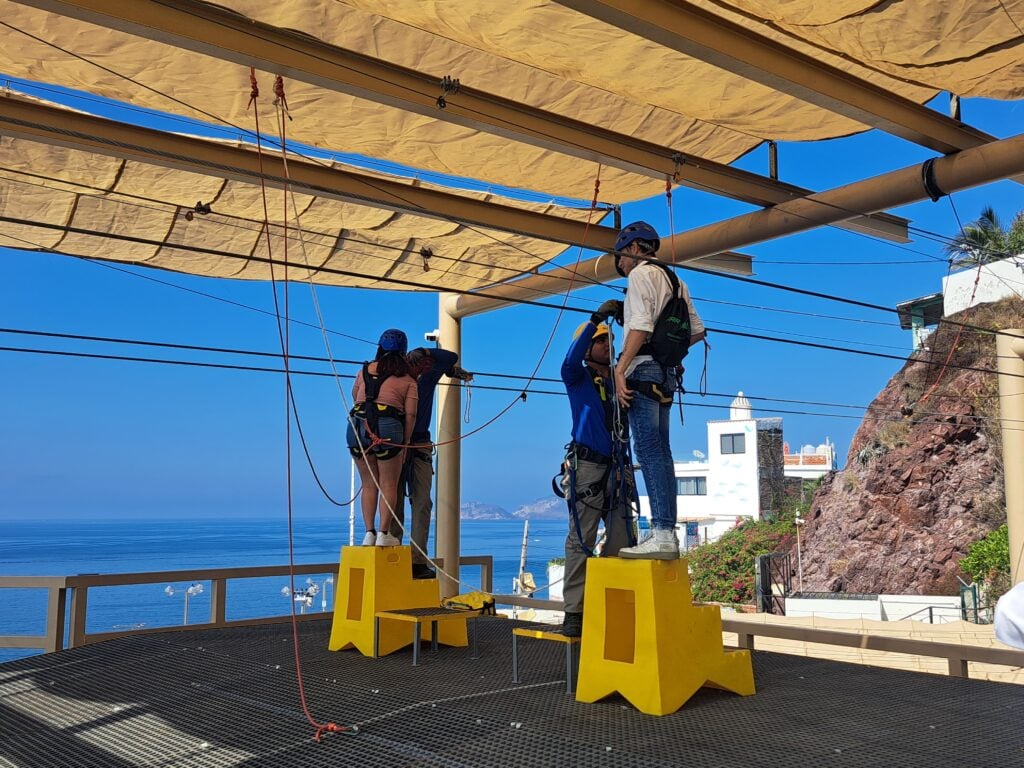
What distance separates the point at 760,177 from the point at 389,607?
4162 millimetres

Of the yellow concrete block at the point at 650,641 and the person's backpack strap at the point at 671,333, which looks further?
the person's backpack strap at the point at 671,333

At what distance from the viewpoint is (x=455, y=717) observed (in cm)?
344

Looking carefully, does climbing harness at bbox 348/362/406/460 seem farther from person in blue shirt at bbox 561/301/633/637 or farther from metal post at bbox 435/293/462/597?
metal post at bbox 435/293/462/597

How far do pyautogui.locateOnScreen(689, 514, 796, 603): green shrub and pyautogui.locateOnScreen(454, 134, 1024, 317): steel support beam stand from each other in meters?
38.1

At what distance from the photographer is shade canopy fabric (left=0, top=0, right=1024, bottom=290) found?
4371 millimetres

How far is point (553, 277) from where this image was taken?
27.0 ft

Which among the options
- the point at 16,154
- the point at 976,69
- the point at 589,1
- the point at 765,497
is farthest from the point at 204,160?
the point at 765,497

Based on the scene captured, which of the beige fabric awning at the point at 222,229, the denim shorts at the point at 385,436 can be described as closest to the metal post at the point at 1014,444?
the beige fabric awning at the point at 222,229

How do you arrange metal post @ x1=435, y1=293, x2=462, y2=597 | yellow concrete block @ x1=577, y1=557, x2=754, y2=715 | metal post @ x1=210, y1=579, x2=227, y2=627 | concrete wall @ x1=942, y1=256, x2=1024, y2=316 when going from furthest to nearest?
concrete wall @ x1=942, y1=256, x2=1024, y2=316 < metal post @ x1=435, y1=293, x2=462, y2=597 < metal post @ x1=210, y1=579, x2=227, y2=627 < yellow concrete block @ x1=577, y1=557, x2=754, y2=715

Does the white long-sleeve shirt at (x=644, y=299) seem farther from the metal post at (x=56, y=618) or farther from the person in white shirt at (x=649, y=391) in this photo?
the metal post at (x=56, y=618)

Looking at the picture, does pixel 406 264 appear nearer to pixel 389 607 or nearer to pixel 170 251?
pixel 170 251

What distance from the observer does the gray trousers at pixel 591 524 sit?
4.47m

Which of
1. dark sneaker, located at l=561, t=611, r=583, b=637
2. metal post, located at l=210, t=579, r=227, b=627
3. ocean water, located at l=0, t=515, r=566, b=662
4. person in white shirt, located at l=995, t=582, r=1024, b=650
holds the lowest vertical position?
ocean water, located at l=0, t=515, r=566, b=662

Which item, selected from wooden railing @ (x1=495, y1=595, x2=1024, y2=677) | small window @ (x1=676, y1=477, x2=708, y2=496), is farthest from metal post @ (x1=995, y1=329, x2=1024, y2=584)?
small window @ (x1=676, y1=477, x2=708, y2=496)
